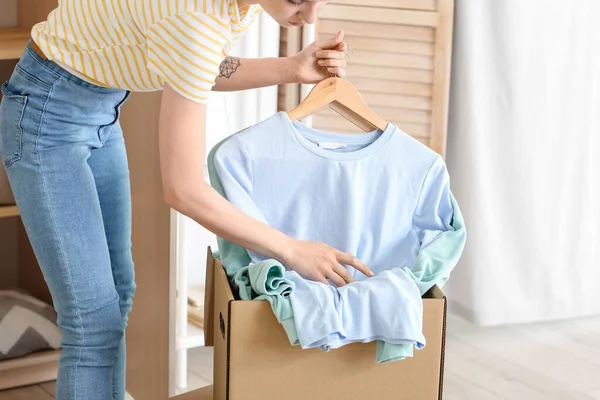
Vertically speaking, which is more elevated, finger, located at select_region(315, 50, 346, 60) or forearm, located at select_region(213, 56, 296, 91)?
finger, located at select_region(315, 50, 346, 60)

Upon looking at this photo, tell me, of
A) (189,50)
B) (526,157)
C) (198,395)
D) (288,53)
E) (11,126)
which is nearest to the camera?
(189,50)

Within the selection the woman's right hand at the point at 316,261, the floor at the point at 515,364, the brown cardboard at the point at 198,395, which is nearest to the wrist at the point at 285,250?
the woman's right hand at the point at 316,261

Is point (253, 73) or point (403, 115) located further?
point (403, 115)

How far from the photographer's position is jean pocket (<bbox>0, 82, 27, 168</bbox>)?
141 centimetres

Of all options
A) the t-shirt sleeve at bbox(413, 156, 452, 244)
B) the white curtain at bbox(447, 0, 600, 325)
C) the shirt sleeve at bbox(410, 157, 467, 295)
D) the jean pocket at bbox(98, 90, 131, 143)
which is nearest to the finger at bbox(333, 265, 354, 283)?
the shirt sleeve at bbox(410, 157, 467, 295)

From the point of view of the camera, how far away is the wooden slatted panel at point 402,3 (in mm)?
2383

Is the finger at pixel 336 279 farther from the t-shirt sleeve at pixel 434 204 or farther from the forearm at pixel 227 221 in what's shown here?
the t-shirt sleeve at pixel 434 204

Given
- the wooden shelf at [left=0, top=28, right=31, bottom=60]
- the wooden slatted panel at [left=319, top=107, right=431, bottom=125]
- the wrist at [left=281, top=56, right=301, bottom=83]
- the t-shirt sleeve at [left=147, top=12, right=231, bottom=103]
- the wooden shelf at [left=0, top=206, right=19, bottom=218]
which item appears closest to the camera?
the t-shirt sleeve at [left=147, top=12, right=231, bottom=103]

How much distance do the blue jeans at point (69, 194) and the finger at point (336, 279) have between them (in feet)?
1.27

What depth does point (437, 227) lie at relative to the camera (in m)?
1.51

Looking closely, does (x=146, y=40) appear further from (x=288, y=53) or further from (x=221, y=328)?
(x=288, y=53)

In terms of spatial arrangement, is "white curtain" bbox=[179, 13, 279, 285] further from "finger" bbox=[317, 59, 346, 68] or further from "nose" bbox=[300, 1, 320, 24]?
"nose" bbox=[300, 1, 320, 24]

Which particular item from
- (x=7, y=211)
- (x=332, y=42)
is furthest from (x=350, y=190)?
(x=7, y=211)

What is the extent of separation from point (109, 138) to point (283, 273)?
43 cm
